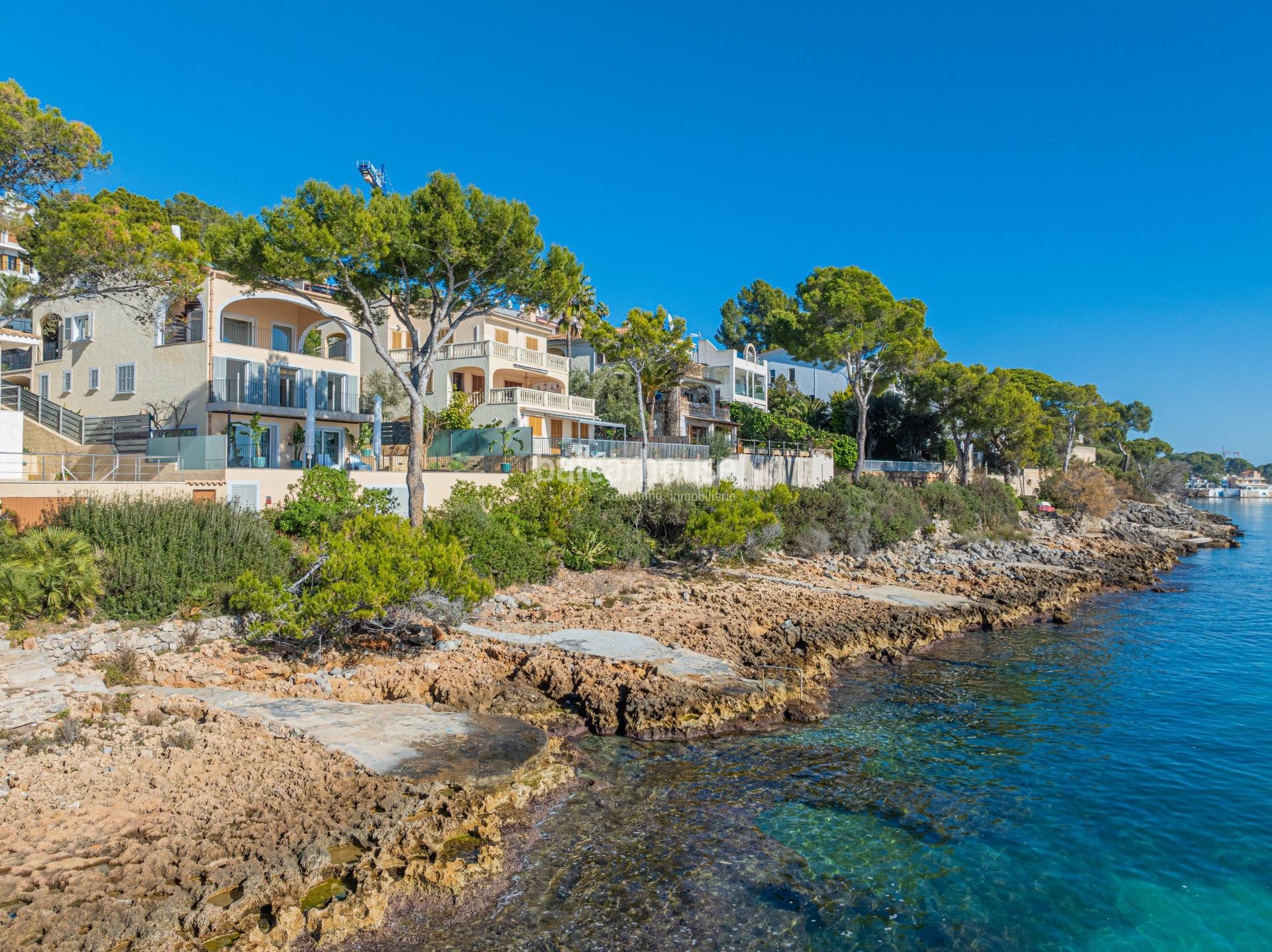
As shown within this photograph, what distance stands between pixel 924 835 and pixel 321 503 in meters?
17.5

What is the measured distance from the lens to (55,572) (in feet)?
50.6

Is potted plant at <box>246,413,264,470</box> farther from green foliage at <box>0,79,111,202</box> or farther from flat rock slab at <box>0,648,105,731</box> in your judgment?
flat rock slab at <box>0,648,105,731</box>

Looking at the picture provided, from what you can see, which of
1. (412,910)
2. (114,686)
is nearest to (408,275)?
(114,686)

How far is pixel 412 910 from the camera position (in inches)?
326

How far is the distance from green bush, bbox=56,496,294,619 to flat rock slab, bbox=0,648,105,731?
2.36 meters

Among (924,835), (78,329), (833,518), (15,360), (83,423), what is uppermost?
(78,329)

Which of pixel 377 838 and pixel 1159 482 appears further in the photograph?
pixel 1159 482

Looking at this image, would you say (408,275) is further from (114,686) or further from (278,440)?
(114,686)

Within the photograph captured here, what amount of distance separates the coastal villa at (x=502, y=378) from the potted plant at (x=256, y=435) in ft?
31.3

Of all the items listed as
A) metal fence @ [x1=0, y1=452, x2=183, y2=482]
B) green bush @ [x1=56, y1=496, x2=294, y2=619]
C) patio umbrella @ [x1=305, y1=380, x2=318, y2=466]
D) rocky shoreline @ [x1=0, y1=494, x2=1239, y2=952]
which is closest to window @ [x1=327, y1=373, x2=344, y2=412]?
patio umbrella @ [x1=305, y1=380, x2=318, y2=466]

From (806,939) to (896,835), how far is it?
289cm

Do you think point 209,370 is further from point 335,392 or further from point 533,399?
point 533,399

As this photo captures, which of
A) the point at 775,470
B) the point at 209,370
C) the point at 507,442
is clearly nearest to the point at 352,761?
the point at 507,442

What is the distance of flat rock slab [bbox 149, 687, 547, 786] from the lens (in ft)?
36.6
